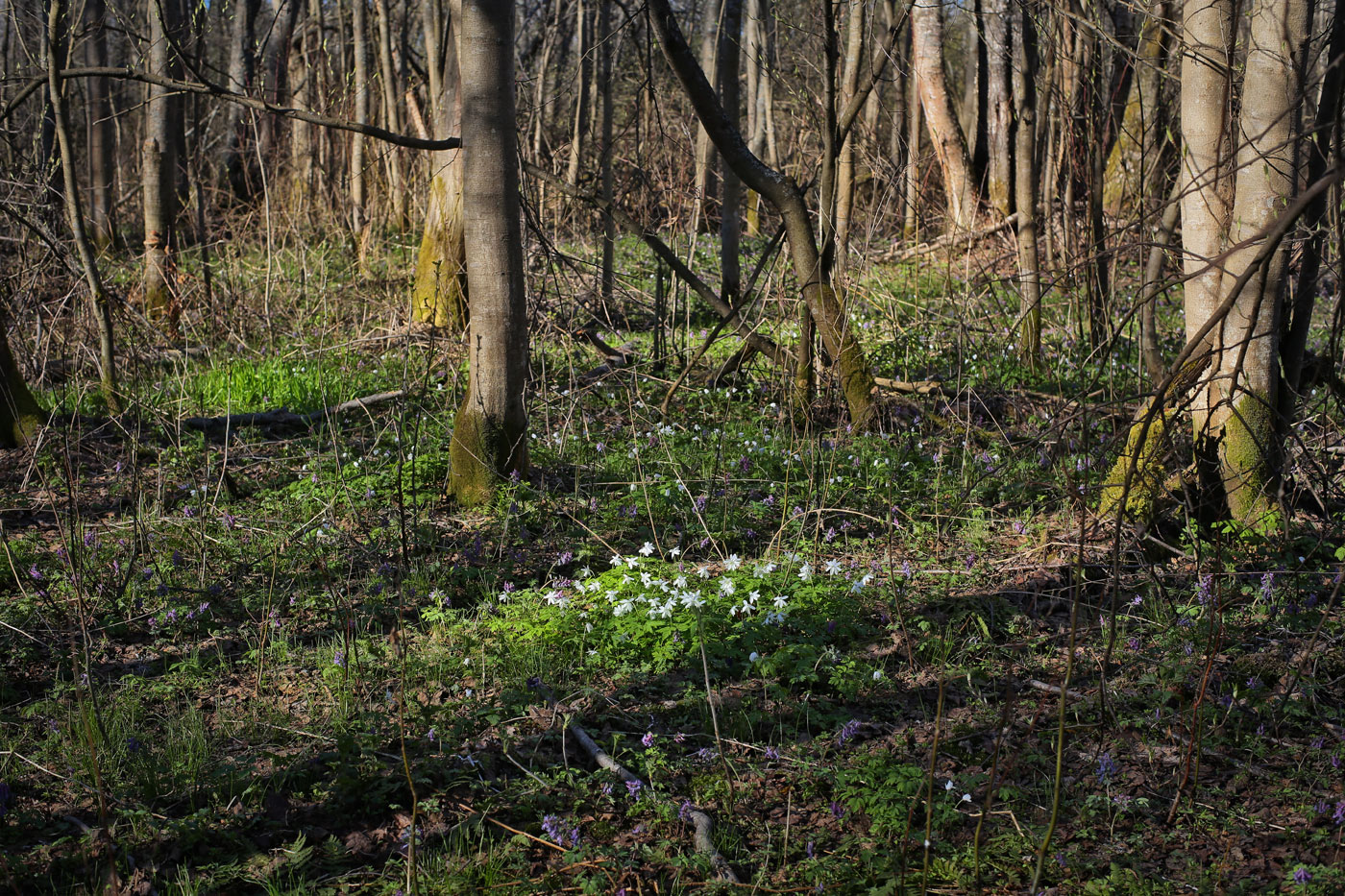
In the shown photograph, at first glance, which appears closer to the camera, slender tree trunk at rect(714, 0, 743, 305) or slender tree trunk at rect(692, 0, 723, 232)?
slender tree trunk at rect(692, 0, 723, 232)

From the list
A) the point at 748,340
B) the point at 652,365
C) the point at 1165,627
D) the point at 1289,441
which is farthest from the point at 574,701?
the point at 652,365

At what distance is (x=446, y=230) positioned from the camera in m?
7.94

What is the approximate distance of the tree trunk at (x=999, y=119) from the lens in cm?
1110

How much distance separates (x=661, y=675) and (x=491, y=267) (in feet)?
7.59

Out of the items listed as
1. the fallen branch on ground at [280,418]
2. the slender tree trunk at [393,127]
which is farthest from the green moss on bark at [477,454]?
the slender tree trunk at [393,127]

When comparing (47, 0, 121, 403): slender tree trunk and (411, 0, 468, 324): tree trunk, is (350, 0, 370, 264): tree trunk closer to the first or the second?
(411, 0, 468, 324): tree trunk

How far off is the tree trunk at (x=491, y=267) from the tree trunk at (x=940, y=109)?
9.14m

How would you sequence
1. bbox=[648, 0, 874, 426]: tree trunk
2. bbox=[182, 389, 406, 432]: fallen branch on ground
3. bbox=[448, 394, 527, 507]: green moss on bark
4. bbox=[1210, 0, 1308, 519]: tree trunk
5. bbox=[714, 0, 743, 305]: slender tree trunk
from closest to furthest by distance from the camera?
bbox=[1210, 0, 1308, 519]: tree trunk < bbox=[448, 394, 527, 507]: green moss on bark < bbox=[648, 0, 874, 426]: tree trunk < bbox=[182, 389, 406, 432]: fallen branch on ground < bbox=[714, 0, 743, 305]: slender tree trunk

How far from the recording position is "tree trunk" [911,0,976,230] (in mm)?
12883

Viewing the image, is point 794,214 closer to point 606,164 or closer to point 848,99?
point 848,99

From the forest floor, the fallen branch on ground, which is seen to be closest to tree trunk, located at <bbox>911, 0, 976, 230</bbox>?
the forest floor

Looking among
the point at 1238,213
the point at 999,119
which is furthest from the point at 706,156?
the point at 1238,213

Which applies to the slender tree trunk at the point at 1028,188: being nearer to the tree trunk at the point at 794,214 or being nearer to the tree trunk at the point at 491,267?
the tree trunk at the point at 794,214

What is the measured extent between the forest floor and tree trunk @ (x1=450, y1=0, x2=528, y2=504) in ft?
0.82
